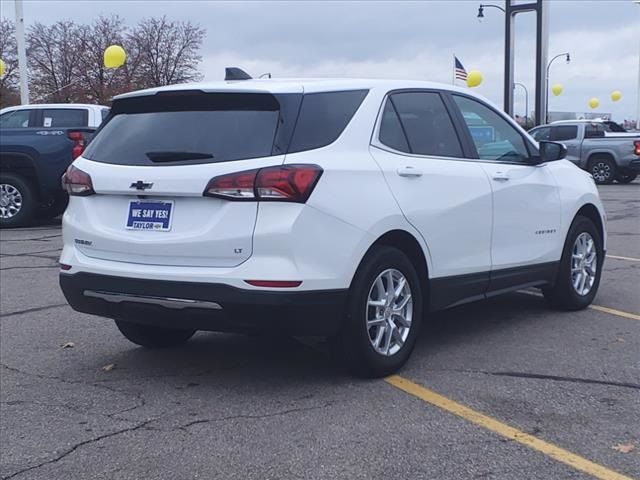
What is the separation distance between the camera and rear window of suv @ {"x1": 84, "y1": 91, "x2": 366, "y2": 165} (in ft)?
15.6

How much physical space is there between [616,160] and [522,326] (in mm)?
18266

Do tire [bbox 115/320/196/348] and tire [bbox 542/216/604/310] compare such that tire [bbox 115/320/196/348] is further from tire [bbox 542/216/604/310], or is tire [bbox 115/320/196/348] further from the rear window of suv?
tire [bbox 542/216/604/310]

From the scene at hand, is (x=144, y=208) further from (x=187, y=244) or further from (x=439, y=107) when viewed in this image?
(x=439, y=107)

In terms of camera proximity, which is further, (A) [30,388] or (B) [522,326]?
(B) [522,326]

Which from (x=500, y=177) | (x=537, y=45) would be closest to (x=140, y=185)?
(x=500, y=177)

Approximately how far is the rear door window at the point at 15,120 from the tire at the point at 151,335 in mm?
9317

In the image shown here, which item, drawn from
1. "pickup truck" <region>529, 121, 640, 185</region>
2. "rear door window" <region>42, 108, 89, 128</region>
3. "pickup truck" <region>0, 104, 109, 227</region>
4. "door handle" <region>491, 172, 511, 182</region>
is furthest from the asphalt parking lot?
"pickup truck" <region>529, 121, 640, 185</region>

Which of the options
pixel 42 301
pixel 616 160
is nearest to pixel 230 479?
pixel 42 301

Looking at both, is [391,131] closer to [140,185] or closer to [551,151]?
[140,185]

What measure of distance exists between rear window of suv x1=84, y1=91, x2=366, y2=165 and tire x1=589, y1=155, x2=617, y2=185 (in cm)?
1996

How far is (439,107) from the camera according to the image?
5.92m

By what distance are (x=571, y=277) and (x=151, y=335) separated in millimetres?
3327

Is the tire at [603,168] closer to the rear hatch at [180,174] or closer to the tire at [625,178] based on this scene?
the tire at [625,178]

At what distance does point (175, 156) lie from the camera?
4859mm
